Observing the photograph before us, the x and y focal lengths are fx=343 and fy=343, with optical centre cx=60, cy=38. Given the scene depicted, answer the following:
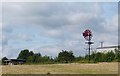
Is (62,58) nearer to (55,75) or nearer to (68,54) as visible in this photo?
(68,54)

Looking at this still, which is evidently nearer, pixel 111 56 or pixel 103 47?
pixel 111 56

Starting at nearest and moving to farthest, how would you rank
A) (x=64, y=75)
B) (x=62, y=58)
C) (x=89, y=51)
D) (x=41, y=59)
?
(x=64, y=75) < (x=89, y=51) < (x=41, y=59) < (x=62, y=58)

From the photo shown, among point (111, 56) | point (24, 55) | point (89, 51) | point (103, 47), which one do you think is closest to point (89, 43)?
point (89, 51)

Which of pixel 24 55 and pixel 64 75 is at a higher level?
pixel 24 55

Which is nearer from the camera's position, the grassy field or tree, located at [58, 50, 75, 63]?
the grassy field

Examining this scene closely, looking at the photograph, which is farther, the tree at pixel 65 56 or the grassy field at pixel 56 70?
the tree at pixel 65 56

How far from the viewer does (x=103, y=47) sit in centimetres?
14288

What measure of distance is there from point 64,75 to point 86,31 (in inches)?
2209

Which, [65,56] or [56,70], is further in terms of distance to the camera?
[65,56]

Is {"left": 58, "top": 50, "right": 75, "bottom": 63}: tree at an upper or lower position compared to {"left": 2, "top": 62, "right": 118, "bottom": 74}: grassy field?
upper

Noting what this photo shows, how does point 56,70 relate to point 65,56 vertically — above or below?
below

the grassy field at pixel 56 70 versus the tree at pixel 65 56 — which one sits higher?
the tree at pixel 65 56

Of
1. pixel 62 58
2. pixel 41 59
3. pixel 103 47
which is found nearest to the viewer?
pixel 41 59

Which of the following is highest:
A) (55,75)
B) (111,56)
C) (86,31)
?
(86,31)
